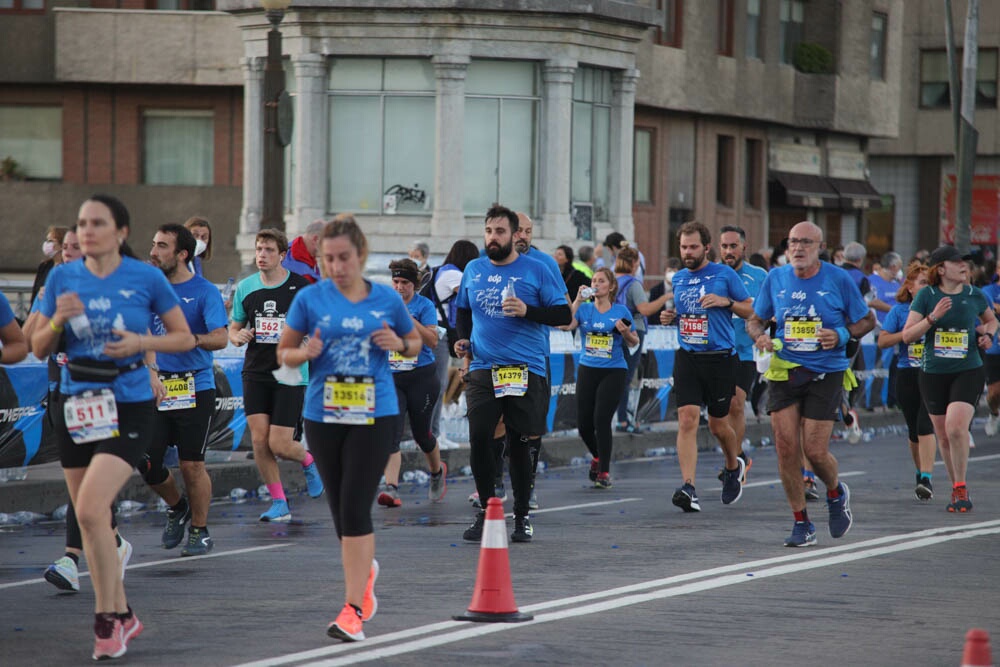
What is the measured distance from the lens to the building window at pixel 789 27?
41.2 meters

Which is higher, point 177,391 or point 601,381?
point 177,391

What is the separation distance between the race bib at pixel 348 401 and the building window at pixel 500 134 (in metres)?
20.6

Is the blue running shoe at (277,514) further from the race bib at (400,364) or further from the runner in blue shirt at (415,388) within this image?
the race bib at (400,364)

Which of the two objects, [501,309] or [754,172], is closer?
[501,309]

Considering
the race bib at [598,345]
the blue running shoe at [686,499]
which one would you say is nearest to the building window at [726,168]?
the race bib at [598,345]

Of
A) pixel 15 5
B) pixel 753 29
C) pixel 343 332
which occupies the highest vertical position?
pixel 753 29

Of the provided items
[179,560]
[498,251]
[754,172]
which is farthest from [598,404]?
[754,172]

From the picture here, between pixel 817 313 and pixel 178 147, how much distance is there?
24.6m

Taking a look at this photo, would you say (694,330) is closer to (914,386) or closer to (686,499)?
(686,499)

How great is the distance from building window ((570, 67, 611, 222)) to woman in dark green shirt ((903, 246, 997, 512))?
53.3 feet

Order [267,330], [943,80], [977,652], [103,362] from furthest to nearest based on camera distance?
[943,80] → [267,330] → [103,362] → [977,652]

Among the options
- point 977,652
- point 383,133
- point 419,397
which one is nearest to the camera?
point 977,652

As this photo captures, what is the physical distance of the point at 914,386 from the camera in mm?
14906

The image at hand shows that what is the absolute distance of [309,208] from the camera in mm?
28609
